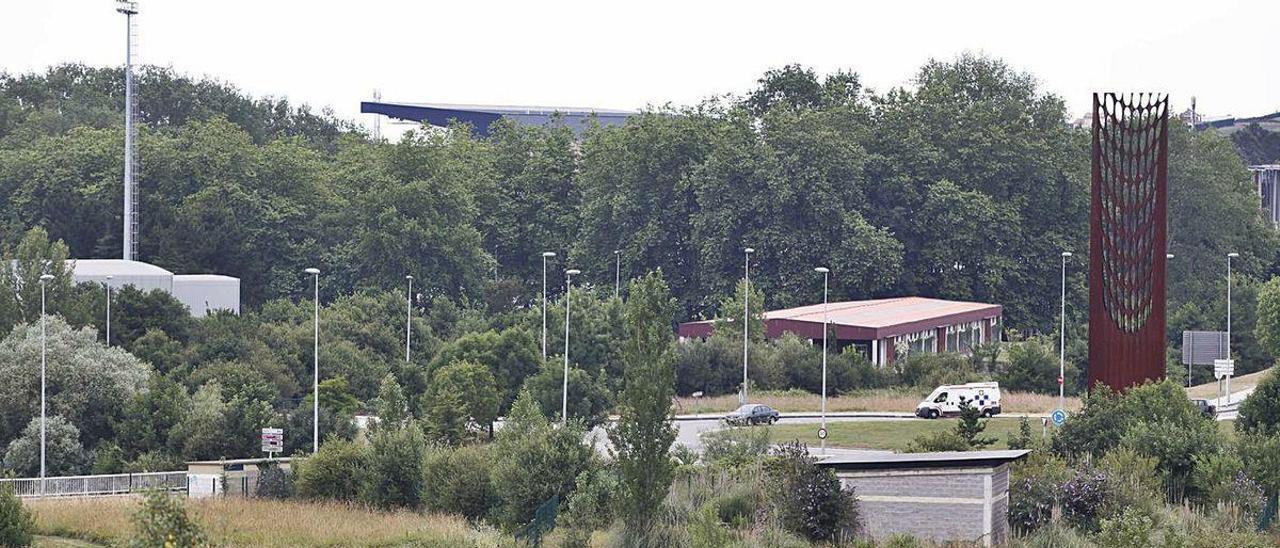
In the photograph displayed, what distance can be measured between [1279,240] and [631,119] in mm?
32652

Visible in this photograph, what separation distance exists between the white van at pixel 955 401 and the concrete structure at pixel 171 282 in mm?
26872

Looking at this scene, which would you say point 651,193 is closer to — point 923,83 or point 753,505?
point 923,83

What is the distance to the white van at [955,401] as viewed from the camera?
61.6 meters

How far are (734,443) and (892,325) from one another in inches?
1199

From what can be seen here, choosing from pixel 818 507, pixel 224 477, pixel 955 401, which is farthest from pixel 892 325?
pixel 818 507

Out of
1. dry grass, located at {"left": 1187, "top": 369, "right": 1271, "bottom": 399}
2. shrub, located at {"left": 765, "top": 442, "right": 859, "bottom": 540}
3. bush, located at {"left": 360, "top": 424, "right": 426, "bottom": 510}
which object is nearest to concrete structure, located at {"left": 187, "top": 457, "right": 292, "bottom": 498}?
bush, located at {"left": 360, "top": 424, "right": 426, "bottom": 510}

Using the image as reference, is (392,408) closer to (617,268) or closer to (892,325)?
(892,325)

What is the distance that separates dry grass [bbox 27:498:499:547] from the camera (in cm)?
3562

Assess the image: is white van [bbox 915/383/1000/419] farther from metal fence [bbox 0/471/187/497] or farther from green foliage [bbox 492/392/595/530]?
metal fence [bbox 0/471/187/497]

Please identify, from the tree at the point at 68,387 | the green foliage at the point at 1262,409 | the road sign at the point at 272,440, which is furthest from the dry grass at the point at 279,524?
the green foliage at the point at 1262,409

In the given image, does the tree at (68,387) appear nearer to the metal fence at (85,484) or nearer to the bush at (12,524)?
the metal fence at (85,484)

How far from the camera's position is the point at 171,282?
252ft

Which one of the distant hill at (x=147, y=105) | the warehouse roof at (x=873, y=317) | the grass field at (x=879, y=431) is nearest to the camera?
the grass field at (x=879, y=431)

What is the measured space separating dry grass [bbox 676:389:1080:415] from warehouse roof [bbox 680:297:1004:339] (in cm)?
520
